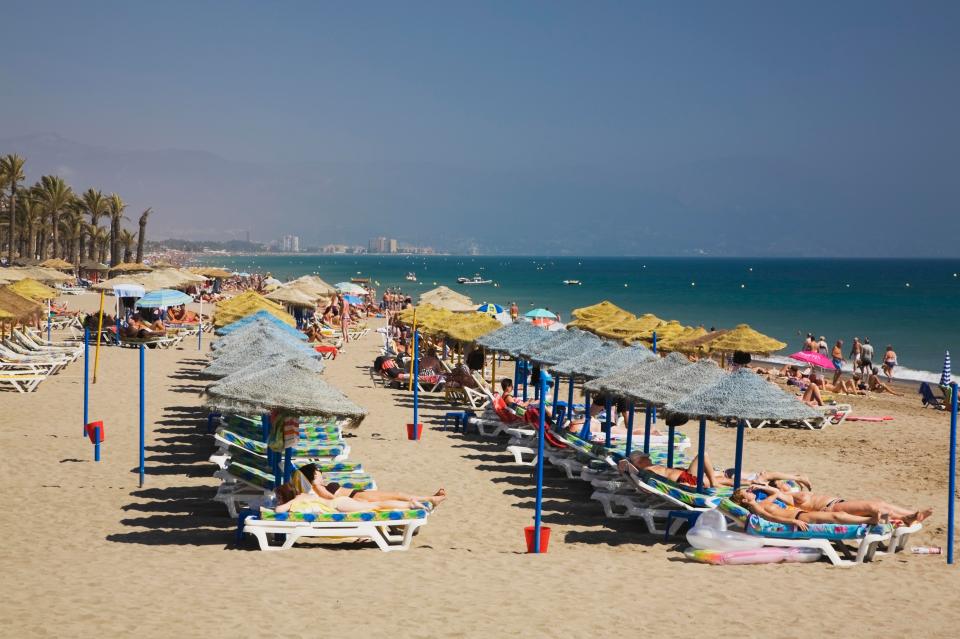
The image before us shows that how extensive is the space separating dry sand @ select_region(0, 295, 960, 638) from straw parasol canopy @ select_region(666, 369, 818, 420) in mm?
1361

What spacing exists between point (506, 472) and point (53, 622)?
280 inches

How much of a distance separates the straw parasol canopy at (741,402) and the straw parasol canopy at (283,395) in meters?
3.25

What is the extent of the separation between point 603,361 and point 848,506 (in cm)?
412

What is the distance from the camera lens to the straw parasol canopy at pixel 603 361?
12258 mm

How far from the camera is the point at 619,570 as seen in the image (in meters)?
8.34

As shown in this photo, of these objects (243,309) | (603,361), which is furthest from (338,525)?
(243,309)

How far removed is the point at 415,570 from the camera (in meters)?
8.02

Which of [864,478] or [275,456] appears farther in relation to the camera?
[864,478]

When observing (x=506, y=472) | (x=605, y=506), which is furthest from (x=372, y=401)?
(x=605, y=506)

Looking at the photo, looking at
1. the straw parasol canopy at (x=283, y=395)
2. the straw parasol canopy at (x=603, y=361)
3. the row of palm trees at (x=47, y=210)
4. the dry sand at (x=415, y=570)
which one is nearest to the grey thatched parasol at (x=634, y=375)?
the straw parasol canopy at (x=603, y=361)

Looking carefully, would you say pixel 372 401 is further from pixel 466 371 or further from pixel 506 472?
pixel 506 472

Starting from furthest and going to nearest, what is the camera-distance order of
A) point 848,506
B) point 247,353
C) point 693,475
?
point 247,353
point 693,475
point 848,506

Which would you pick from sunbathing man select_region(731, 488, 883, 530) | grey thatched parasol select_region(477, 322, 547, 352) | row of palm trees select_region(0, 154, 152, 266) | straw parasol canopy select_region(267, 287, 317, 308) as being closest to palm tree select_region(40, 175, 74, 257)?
row of palm trees select_region(0, 154, 152, 266)

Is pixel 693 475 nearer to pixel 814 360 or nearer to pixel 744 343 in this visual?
pixel 744 343
